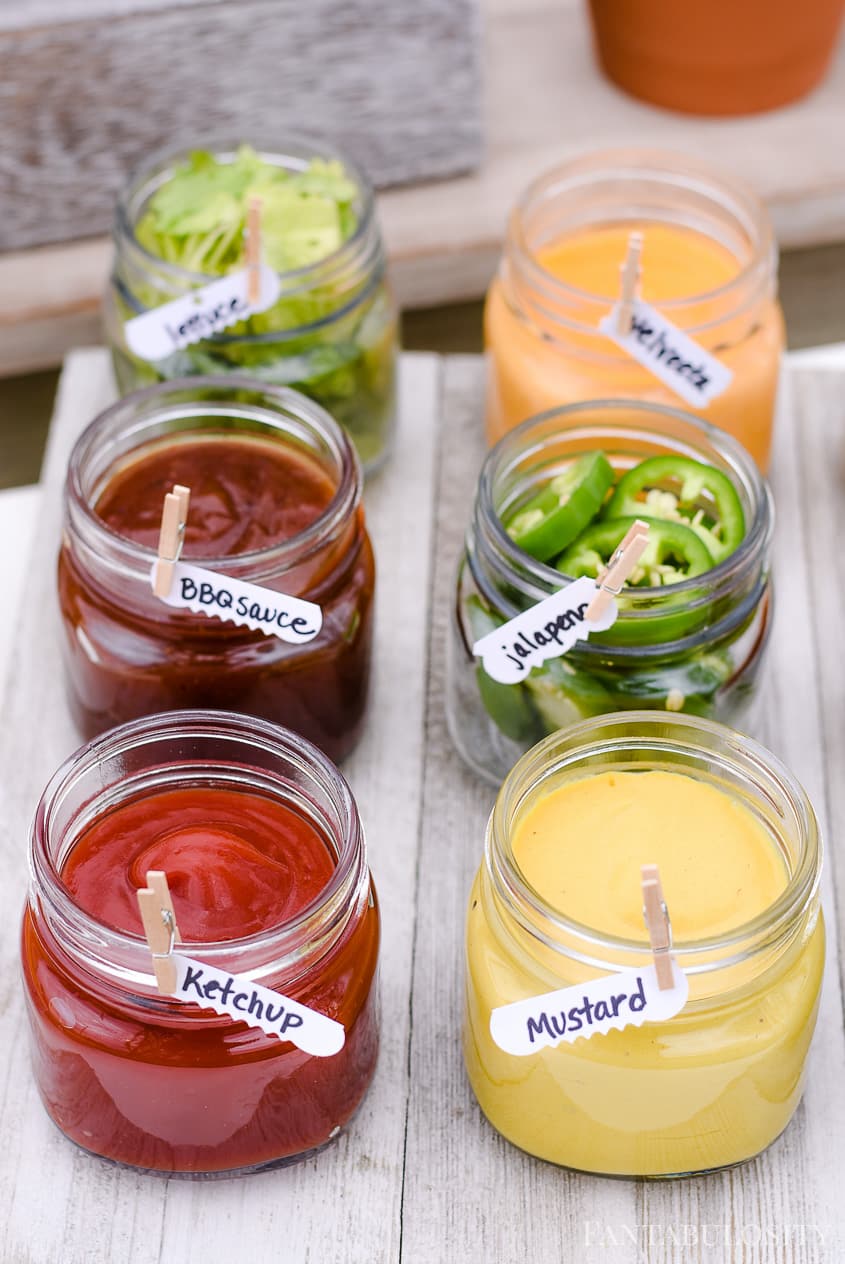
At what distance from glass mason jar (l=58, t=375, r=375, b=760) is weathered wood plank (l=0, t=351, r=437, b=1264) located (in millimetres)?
83

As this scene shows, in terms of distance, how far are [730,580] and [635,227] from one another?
2.37 feet

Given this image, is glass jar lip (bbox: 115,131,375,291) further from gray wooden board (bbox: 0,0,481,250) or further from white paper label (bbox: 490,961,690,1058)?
white paper label (bbox: 490,961,690,1058)

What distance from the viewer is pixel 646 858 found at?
1333mm

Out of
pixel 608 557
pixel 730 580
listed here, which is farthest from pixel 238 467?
pixel 730 580

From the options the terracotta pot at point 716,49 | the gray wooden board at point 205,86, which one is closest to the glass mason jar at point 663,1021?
the gray wooden board at point 205,86

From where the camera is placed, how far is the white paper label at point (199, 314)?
5.82ft

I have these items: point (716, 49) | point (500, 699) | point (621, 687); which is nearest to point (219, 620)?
point (500, 699)

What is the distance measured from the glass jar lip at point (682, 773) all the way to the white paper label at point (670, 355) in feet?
1.64

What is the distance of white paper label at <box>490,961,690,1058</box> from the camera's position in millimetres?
1194

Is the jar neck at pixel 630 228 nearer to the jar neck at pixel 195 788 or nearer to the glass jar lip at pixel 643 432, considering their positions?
the glass jar lip at pixel 643 432

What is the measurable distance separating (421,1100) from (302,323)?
88cm

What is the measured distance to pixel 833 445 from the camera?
210cm

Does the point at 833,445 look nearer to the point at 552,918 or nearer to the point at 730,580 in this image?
the point at 730,580

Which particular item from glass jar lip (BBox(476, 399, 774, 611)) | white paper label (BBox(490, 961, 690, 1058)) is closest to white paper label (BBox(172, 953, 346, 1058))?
white paper label (BBox(490, 961, 690, 1058))
